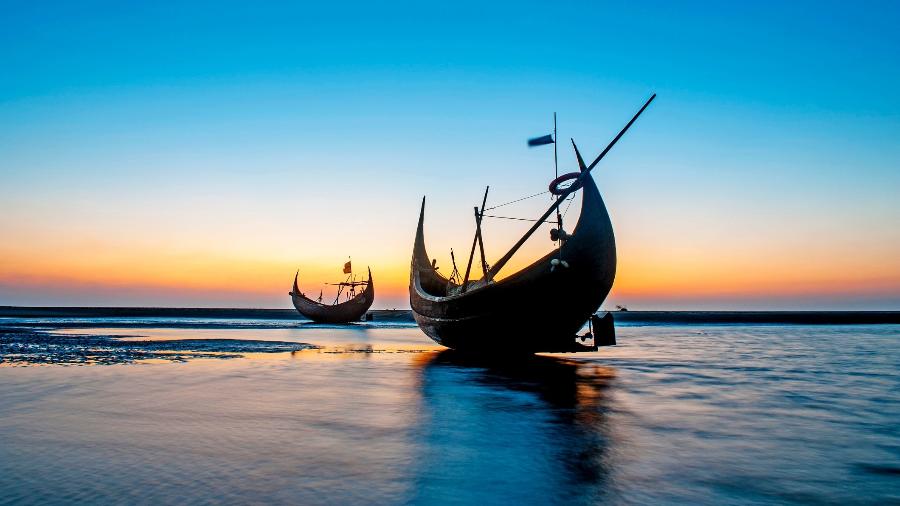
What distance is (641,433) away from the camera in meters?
8.33

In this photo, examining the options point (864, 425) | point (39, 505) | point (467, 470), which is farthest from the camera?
point (864, 425)

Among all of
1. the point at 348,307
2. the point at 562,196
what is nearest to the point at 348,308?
the point at 348,307

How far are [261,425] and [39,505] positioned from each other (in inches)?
149

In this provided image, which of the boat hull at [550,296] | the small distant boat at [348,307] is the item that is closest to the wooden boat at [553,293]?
the boat hull at [550,296]

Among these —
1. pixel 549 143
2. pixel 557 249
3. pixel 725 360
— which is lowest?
pixel 725 360

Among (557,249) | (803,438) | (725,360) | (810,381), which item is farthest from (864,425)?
(725,360)

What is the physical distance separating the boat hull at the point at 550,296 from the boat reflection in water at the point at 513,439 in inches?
183

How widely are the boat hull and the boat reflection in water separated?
15.2 ft

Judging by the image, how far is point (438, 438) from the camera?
26.3ft

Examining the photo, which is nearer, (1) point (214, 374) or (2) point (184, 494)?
(2) point (184, 494)

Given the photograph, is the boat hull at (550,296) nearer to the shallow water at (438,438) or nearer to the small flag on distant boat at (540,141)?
the small flag on distant boat at (540,141)

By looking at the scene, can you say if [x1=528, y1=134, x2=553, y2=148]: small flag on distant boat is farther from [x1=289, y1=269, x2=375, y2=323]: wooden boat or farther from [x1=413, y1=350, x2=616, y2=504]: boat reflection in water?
[x1=289, y1=269, x2=375, y2=323]: wooden boat

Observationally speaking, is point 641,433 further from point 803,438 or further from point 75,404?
point 75,404

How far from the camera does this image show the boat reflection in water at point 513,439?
18.5ft
